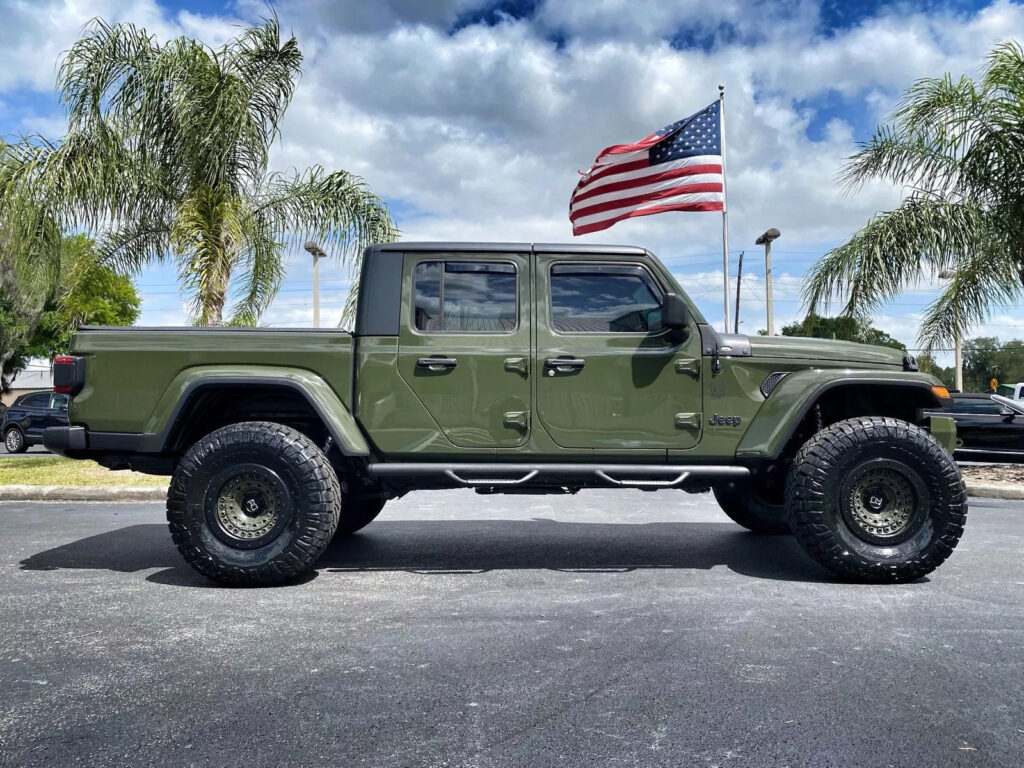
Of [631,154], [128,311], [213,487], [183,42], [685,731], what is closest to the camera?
[685,731]

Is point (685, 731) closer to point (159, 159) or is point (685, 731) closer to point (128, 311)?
point (159, 159)

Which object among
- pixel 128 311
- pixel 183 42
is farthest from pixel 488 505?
pixel 128 311

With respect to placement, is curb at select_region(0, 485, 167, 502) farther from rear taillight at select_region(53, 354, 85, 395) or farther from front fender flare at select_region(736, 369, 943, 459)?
front fender flare at select_region(736, 369, 943, 459)

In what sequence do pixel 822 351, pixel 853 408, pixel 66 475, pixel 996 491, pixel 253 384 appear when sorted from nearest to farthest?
pixel 253 384 → pixel 822 351 → pixel 853 408 → pixel 996 491 → pixel 66 475

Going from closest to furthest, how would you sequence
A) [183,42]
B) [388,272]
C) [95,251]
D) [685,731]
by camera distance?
[685,731]
[388,272]
[183,42]
[95,251]

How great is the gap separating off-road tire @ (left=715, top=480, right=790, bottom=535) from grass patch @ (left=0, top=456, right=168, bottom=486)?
6317 millimetres

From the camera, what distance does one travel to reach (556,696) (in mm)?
3059

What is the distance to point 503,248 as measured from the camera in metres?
5.29

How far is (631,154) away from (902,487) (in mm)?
7768

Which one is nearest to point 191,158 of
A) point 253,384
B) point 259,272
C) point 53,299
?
point 259,272

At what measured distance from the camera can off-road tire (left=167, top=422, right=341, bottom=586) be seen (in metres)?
4.83

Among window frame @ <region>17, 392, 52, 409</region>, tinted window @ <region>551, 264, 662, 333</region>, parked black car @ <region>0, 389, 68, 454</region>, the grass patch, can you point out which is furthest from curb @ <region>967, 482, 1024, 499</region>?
window frame @ <region>17, 392, 52, 409</region>

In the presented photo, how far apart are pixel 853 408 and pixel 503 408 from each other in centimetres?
237

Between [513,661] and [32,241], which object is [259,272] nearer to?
[32,241]
